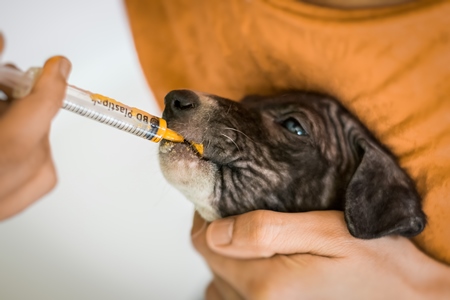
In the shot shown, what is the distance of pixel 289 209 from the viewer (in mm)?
1509

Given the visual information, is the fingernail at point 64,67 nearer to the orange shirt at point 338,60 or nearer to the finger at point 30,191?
the finger at point 30,191

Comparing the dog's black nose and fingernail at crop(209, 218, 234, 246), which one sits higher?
the dog's black nose

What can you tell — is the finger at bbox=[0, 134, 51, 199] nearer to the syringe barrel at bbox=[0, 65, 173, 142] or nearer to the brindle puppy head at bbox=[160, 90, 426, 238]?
the syringe barrel at bbox=[0, 65, 173, 142]

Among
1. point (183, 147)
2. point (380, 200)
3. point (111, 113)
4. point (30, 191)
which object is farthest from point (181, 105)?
point (380, 200)

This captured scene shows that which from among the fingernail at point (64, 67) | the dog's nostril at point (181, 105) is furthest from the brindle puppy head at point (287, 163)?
the fingernail at point (64, 67)

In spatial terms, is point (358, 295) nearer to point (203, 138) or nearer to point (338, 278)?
point (338, 278)

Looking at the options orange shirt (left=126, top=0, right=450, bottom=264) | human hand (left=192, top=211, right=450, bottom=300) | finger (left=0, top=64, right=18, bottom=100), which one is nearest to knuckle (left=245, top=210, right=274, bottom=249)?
human hand (left=192, top=211, right=450, bottom=300)

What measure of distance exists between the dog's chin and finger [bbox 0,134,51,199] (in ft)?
1.36

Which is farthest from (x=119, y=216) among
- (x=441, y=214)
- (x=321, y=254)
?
(x=441, y=214)

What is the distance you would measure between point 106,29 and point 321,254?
1.34m

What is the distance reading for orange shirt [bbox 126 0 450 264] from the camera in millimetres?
1289

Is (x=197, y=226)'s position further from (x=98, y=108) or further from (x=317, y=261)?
(x=98, y=108)

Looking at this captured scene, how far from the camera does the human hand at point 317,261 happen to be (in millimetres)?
1370

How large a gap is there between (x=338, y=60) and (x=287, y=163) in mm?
335
